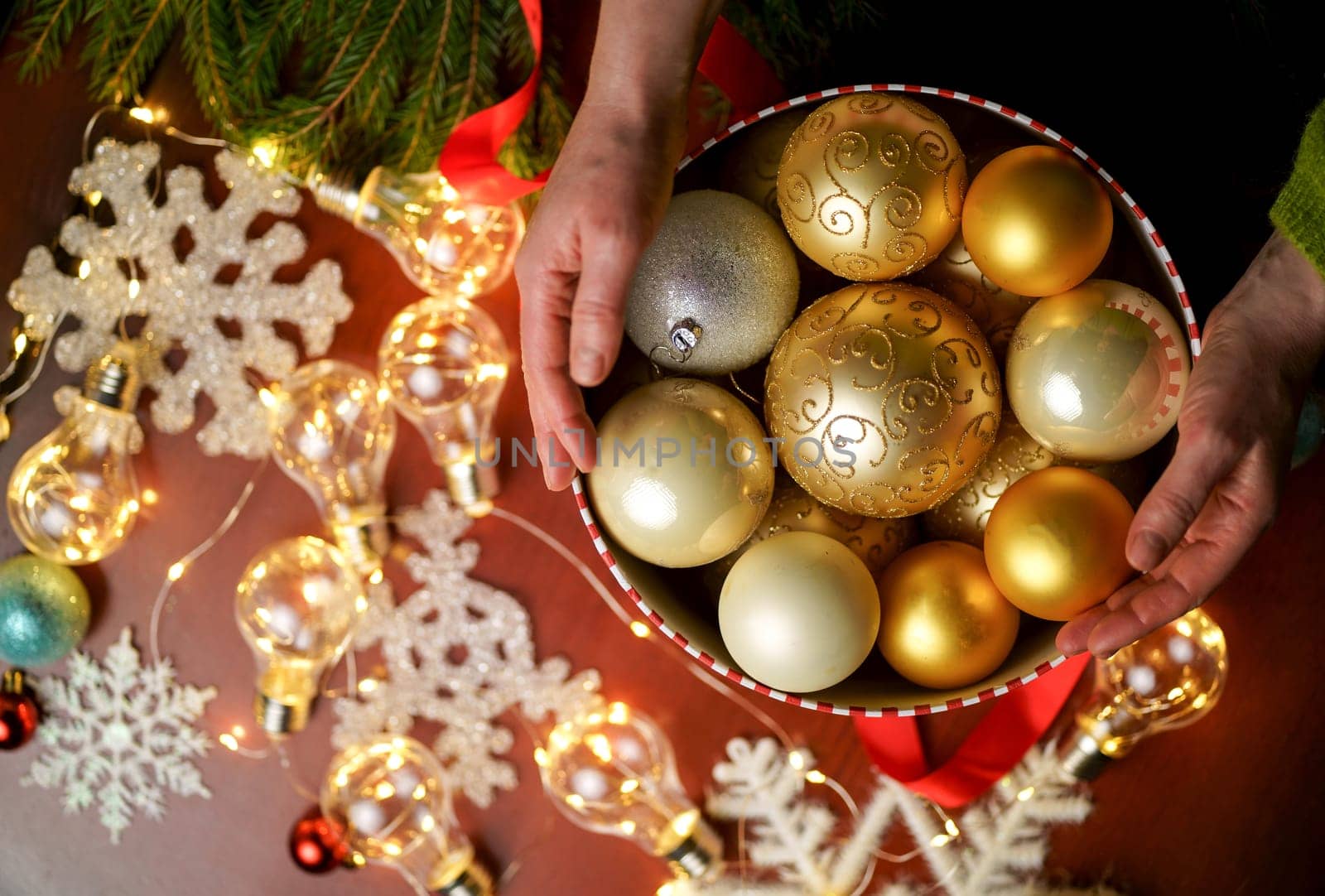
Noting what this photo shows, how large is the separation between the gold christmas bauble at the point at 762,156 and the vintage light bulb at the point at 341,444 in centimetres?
34

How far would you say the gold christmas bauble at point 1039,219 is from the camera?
1.98 ft

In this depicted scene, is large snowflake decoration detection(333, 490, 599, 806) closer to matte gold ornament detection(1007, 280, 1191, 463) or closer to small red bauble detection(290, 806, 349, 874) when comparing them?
small red bauble detection(290, 806, 349, 874)

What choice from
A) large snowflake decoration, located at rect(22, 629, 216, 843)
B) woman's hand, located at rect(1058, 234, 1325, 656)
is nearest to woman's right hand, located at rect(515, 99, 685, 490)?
woman's hand, located at rect(1058, 234, 1325, 656)

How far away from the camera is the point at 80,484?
32.6 inches

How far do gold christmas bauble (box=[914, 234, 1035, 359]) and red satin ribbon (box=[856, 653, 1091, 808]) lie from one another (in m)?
0.27

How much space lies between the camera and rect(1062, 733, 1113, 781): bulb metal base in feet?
2.50

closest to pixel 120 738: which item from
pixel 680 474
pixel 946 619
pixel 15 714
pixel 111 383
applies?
pixel 15 714

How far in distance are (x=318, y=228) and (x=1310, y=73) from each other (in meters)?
0.83

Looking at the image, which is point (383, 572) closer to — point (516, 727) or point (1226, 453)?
point (516, 727)

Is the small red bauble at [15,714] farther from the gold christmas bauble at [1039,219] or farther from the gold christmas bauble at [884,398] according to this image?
the gold christmas bauble at [1039,219]

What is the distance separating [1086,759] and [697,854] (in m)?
0.31

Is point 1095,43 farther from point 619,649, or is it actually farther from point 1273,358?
point 619,649

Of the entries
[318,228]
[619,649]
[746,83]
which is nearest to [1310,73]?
[746,83]

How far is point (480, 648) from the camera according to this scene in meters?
0.83
